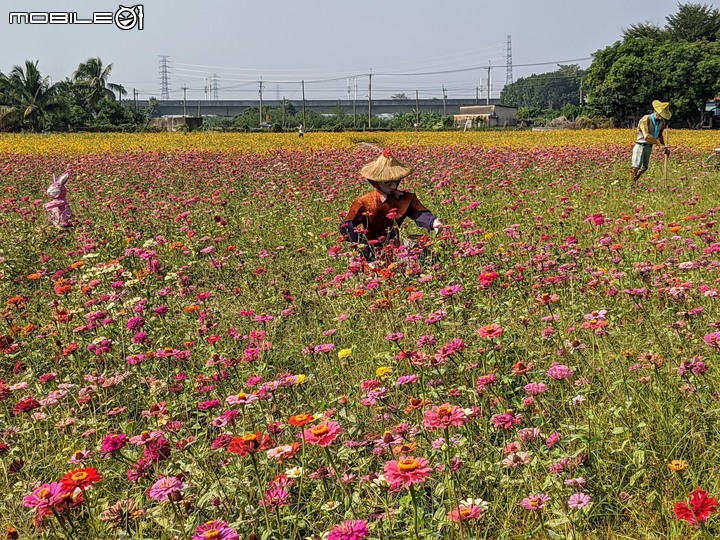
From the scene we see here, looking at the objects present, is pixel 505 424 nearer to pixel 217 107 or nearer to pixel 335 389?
pixel 335 389

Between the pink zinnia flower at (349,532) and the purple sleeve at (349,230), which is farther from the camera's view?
the purple sleeve at (349,230)

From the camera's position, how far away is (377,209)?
4.71m

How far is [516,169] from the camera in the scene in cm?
913

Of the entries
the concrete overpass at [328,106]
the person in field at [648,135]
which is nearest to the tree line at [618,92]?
the person in field at [648,135]

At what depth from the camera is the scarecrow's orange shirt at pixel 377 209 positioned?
15.4ft

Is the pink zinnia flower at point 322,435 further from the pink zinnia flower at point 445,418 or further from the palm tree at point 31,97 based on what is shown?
the palm tree at point 31,97

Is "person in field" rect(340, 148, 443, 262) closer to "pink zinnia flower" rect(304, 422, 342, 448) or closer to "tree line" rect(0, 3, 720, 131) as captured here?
"pink zinnia flower" rect(304, 422, 342, 448)

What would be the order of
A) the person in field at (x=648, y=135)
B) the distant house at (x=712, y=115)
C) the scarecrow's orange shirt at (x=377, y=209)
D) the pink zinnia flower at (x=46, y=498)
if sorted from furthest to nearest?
the distant house at (x=712, y=115), the person in field at (x=648, y=135), the scarecrow's orange shirt at (x=377, y=209), the pink zinnia flower at (x=46, y=498)

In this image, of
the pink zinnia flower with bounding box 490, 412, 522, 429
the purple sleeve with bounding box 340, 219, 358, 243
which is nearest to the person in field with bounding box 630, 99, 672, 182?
the purple sleeve with bounding box 340, 219, 358, 243

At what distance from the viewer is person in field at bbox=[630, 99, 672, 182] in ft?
27.9

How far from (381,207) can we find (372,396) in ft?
9.65

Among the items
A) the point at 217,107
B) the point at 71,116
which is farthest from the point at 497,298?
the point at 217,107

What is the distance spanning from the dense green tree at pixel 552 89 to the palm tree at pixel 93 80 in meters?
94.4

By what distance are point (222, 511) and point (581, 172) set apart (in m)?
8.80
